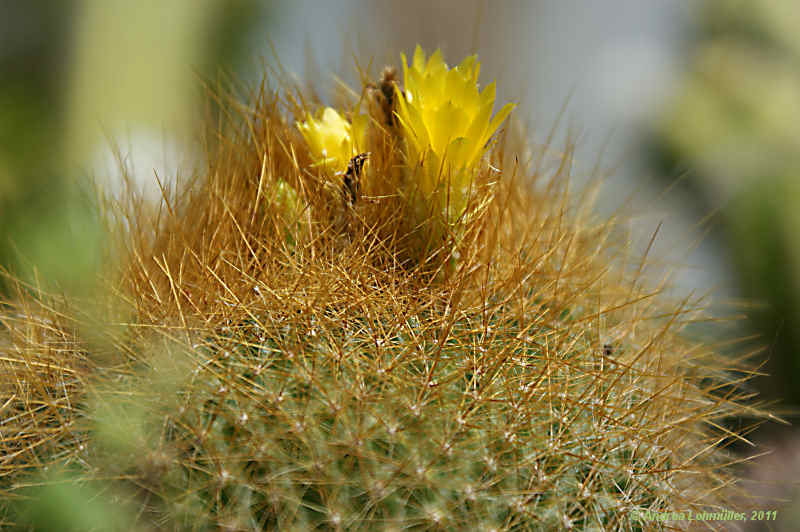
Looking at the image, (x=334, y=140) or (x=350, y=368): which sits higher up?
(x=334, y=140)

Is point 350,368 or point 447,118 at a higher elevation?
point 447,118

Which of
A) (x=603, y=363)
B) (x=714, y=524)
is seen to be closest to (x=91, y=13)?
(x=603, y=363)

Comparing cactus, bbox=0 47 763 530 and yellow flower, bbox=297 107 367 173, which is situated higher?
yellow flower, bbox=297 107 367 173

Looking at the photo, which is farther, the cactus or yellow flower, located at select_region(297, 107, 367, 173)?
yellow flower, located at select_region(297, 107, 367, 173)

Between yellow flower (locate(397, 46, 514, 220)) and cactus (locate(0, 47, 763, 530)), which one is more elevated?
yellow flower (locate(397, 46, 514, 220))

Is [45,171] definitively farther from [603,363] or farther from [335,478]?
[603,363]

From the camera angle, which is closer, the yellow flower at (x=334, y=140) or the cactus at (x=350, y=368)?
the cactus at (x=350, y=368)
